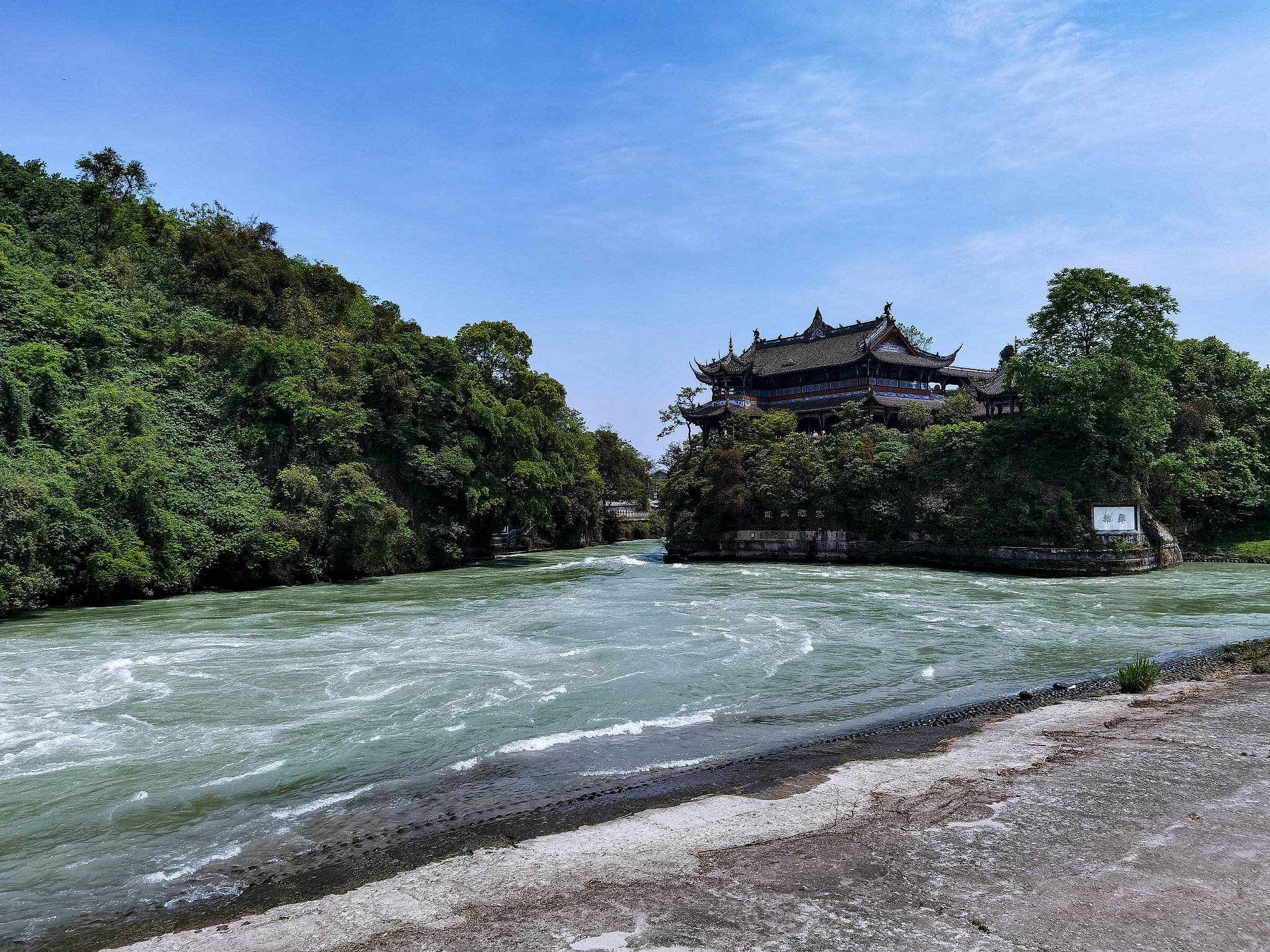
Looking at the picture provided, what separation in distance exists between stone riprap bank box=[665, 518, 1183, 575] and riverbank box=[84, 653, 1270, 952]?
23.1 metres

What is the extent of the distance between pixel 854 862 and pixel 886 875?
12.1 inches

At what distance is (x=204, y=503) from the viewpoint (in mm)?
26172

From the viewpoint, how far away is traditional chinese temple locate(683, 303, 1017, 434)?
147 feet

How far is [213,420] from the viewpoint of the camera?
29.7 m

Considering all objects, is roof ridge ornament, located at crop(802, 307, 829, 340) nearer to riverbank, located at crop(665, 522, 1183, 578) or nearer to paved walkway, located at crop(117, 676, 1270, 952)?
riverbank, located at crop(665, 522, 1183, 578)

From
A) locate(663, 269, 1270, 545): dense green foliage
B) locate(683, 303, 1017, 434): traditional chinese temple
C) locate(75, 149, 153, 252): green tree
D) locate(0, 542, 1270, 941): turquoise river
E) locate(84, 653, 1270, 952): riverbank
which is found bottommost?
locate(0, 542, 1270, 941): turquoise river

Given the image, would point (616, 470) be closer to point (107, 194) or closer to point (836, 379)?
point (836, 379)

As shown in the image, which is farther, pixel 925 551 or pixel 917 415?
pixel 917 415

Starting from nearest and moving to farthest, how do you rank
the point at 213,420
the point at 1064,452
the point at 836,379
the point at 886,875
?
the point at 886,875 → the point at 213,420 → the point at 1064,452 → the point at 836,379

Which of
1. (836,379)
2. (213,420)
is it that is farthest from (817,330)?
(213,420)

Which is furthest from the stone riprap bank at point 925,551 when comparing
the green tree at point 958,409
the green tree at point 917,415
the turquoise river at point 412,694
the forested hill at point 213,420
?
the forested hill at point 213,420

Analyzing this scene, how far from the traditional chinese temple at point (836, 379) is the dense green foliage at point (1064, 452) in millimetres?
5777

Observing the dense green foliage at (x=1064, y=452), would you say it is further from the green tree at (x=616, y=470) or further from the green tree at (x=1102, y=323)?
the green tree at (x=616, y=470)

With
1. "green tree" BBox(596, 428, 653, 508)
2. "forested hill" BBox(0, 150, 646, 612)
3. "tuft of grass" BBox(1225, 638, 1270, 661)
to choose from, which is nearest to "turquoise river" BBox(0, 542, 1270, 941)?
"tuft of grass" BBox(1225, 638, 1270, 661)
